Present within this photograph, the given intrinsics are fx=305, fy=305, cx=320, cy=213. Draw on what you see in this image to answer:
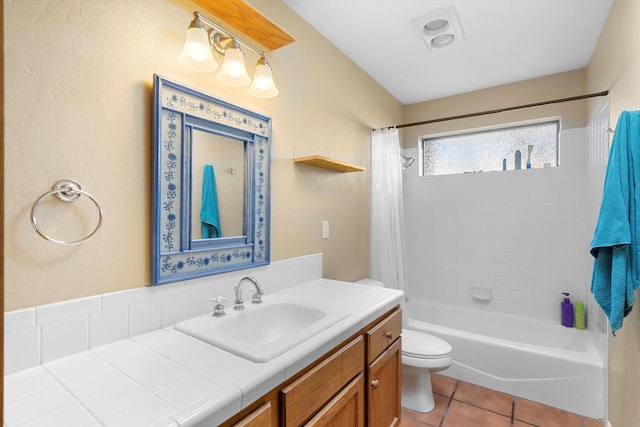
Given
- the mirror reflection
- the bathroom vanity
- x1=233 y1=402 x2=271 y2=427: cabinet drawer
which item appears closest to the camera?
x1=233 y1=402 x2=271 y2=427: cabinet drawer

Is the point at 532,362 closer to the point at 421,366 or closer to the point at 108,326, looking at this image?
the point at 421,366

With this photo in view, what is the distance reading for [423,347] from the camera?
200cm

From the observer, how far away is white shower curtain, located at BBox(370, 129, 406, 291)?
8.21 feet

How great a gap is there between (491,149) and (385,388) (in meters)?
2.46

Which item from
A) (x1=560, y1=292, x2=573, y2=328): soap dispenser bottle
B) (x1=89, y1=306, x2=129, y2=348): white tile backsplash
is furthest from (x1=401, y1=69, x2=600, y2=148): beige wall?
(x1=89, y1=306, x2=129, y2=348): white tile backsplash

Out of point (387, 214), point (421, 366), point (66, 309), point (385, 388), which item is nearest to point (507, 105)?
point (387, 214)

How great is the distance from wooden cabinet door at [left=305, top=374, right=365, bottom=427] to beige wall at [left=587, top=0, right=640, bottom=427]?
1.20 m

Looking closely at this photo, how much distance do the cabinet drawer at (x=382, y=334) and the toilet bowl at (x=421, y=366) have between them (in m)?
0.44

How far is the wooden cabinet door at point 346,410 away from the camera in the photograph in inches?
40.3

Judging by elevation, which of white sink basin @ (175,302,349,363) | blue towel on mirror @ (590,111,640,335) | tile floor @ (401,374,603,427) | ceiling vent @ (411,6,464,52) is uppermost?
ceiling vent @ (411,6,464,52)

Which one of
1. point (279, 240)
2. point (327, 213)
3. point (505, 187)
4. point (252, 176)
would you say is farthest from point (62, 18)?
point (505, 187)

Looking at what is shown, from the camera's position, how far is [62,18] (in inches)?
35.8

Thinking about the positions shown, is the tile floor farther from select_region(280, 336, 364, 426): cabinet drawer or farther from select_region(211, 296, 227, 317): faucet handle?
select_region(211, 296, 227, 317): faucet handle

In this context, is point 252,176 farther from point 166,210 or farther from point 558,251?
point 558,251
